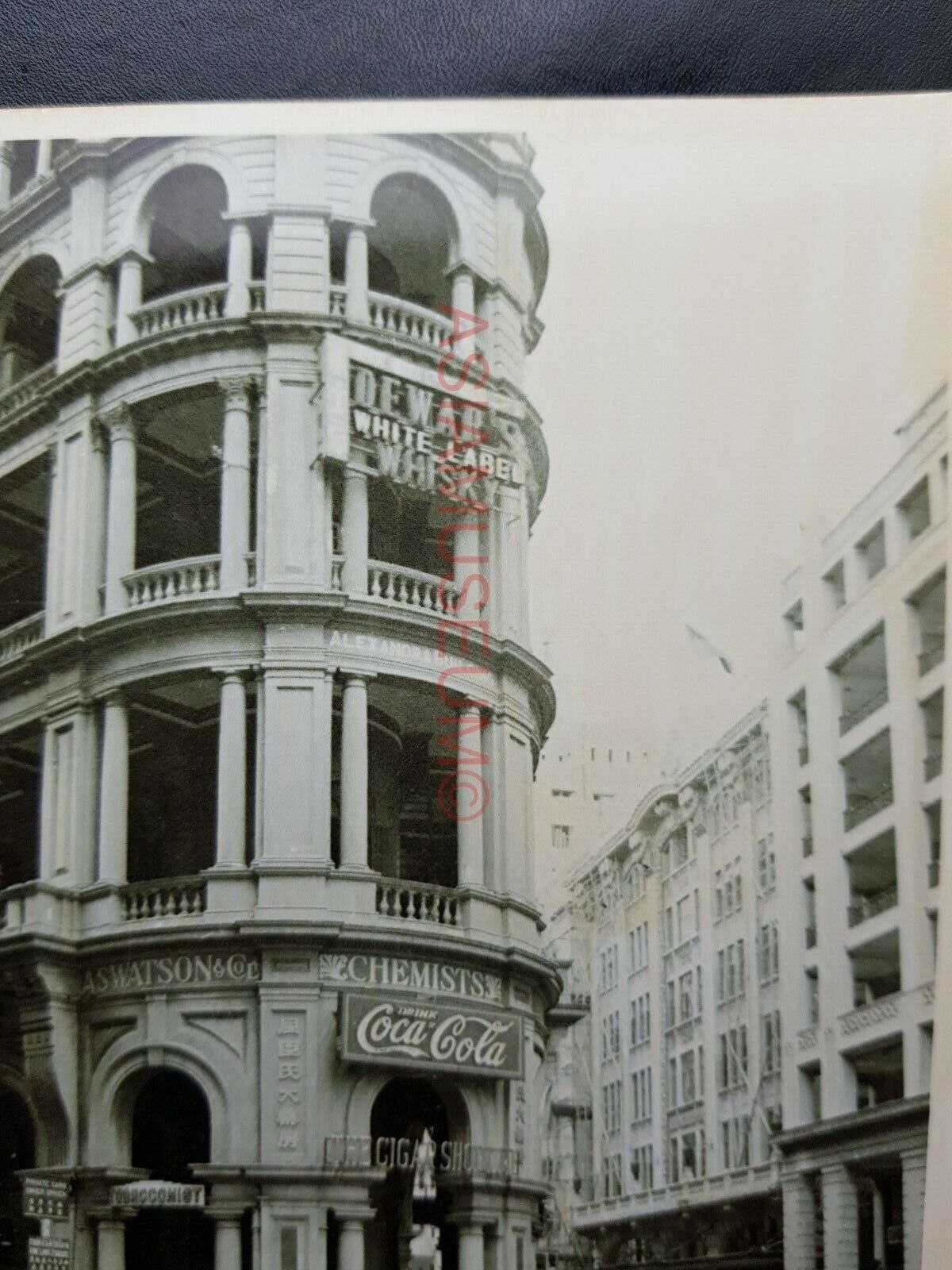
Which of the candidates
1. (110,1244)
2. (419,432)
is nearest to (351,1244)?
(110,1244)

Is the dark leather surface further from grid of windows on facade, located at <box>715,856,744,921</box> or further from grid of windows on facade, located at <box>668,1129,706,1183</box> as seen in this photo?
grid of windows on facade, located at <box>668,1129,706,1183</box>

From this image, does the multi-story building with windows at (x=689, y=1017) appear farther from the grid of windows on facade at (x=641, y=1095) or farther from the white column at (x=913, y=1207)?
the white column at (x=913, y=1207)

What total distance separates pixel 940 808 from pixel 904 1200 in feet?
2.63

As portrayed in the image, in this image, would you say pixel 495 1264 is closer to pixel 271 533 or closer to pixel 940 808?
pixel 940 808

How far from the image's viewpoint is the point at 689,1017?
11.6 feet

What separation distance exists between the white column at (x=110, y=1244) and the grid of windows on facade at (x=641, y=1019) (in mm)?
1143

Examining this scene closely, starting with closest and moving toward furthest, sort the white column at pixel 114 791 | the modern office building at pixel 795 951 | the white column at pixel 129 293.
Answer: the modern office building at pixel 795 951 → the white column at pixel 114 791 → the white column at pixel 129 293

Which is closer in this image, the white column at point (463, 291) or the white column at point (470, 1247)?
the white column at point (470, 1247)

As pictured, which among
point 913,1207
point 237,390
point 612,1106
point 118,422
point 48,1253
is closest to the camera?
point 913,1207

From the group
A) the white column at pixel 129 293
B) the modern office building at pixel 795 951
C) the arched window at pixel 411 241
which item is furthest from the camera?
the white column at pixel 129 293

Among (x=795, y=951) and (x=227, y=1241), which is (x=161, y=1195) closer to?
(x=227, y=1241)

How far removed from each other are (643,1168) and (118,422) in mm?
2053

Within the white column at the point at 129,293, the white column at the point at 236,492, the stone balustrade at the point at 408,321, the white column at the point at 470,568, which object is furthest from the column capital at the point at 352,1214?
the white column at the point at 129,293

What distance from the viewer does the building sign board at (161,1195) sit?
11.2 feet
